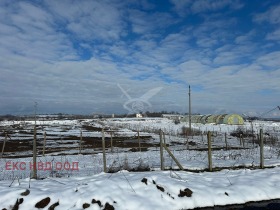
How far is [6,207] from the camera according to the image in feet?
21.6

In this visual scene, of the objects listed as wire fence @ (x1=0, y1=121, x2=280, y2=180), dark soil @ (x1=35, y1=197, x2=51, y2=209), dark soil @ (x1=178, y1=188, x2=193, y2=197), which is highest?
dark soil @ (x1=35, y1=197, x2=51, y2=209)

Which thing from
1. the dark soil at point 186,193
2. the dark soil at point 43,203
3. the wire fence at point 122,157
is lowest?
the wire fence at point 122,157

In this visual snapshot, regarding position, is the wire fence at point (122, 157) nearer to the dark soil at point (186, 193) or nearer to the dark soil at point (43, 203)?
the dark soil at point (186, 193)

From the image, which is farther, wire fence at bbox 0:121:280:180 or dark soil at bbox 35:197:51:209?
wire fence at bbox 0:121:280:180

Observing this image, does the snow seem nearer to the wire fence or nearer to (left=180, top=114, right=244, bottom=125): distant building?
the wire fence

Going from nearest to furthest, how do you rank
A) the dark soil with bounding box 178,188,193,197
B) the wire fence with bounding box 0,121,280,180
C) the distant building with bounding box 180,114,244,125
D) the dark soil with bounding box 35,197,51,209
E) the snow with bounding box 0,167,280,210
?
the dark soil with bounding box 35,197,51,209
the snow with bounding box 0,167,280,210
the dark soil with bounding box 178,188,193,197
the wire fence with bounding box 0,121,280,180
the distant building with bounding box 180,114,244,125

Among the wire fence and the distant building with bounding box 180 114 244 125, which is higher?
the distant building with bounding box 180 114 244 125

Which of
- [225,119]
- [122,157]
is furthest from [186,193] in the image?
[225,119]

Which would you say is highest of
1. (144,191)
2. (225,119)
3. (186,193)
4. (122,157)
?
(225,119)

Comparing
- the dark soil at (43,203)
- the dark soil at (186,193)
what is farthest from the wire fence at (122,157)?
the dark soil at (43,203)

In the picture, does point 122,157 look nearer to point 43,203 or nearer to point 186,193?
point 186,193

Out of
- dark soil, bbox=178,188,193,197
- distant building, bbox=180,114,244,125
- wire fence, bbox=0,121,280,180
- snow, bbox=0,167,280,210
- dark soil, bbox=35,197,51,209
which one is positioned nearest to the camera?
dark soil, bbox=35,197,51,209

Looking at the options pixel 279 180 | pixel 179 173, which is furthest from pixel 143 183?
pixel 279 180

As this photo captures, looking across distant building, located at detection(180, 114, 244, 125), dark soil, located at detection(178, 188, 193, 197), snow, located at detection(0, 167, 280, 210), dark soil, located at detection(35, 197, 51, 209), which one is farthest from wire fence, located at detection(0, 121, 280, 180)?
distant building, located at detection(180, 114, 244, 125)
